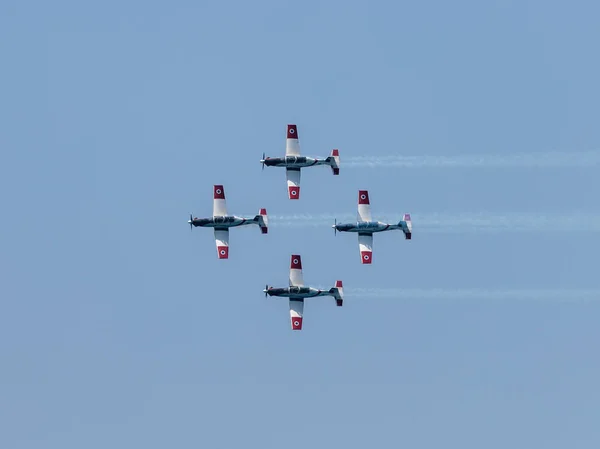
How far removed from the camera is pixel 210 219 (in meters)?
142

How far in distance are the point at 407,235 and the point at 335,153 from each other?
9.55m

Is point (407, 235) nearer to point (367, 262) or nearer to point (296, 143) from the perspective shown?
point (367, 262)

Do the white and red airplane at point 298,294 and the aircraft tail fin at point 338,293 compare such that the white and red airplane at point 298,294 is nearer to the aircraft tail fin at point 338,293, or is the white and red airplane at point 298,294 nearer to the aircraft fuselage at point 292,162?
the aircraft tail fin at point 338,293

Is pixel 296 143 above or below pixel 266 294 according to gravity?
above

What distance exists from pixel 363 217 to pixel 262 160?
10.2 m

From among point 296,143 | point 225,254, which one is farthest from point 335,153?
point 225,254

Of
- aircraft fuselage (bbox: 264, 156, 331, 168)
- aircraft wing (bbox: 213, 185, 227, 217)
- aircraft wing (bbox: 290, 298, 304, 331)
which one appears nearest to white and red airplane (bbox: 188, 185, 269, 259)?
aircraft wing (bbox: 213, 185, 227, 217)

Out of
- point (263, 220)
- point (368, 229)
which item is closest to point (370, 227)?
point (368, 229)

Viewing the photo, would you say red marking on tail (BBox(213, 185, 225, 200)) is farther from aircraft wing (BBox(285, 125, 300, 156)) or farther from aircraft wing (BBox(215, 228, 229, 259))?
aircraft wing (BBox(285, 125, 300, 156))

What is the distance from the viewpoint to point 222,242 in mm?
141375

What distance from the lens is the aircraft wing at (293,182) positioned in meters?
140

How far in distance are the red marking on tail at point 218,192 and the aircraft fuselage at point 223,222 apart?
2497mm

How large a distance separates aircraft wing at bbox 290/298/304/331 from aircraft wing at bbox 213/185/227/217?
10268mm

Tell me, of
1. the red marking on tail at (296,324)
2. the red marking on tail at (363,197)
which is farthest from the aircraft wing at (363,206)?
the red marking on tail at (296,324)
